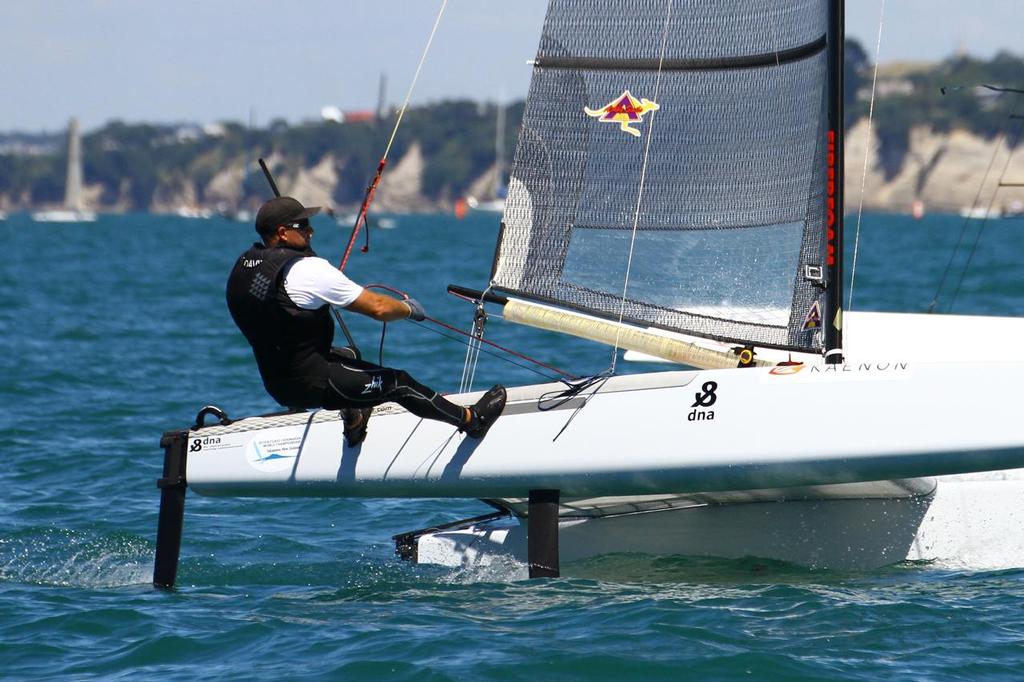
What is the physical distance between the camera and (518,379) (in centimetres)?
1218

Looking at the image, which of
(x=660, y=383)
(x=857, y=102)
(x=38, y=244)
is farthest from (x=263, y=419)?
(x=857, y=102)

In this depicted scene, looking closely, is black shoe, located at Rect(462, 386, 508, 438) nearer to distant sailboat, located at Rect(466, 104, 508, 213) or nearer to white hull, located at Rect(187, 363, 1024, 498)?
white hull, located at Rect(187, 363, 1024, 498)

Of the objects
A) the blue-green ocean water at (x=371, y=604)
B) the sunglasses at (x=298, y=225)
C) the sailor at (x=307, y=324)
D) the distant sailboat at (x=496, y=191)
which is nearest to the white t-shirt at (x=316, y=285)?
the sailor at (x=307, y=324)

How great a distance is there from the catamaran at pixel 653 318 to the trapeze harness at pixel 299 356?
27 centimetres

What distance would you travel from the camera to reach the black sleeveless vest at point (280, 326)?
570cm

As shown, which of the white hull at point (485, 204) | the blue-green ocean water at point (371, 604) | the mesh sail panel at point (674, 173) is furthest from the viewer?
the white hull at point (485, 204)

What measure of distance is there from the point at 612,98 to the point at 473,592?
211cm

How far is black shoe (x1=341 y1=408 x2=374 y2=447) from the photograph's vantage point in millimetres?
6125

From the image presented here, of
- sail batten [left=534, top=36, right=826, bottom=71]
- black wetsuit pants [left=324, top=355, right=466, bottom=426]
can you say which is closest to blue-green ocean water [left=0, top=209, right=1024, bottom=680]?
black wetsuit pants [left=324, top=355, right=466, bottom=426]

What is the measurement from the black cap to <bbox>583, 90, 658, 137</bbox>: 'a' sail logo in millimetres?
1350

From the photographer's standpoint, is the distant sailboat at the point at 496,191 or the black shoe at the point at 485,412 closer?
the black shoe at the point at 485,412

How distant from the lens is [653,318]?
21.2ft

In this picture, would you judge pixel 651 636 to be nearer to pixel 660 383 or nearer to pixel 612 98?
pixel 660 383

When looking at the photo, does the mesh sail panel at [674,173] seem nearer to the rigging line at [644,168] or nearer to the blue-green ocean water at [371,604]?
the rigging line at [644,168]
